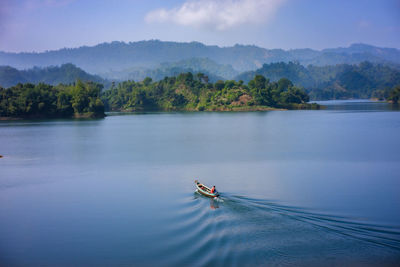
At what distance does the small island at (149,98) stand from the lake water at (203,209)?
44.5m

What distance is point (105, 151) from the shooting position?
27.1 m

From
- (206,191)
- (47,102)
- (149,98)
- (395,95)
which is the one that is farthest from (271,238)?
(395,95)

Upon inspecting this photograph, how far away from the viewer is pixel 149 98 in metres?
106

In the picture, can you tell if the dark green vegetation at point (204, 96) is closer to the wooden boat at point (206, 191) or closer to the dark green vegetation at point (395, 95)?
the dark green vegetation at point (395, 95)

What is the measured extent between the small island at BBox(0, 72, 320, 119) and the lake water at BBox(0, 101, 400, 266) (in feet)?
146

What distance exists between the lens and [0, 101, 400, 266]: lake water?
881 cm

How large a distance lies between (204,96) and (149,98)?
18596 millimetres

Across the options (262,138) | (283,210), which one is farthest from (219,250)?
(262,138)

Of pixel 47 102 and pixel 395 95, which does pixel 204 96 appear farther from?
pixel 395 95

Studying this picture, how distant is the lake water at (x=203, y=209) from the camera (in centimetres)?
881

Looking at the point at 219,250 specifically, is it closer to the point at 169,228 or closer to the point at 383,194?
the point at 169,228

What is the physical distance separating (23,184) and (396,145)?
25982mm

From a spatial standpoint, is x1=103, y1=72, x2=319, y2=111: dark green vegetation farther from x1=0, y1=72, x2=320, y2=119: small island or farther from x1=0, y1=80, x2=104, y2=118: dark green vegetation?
x1=0, y1=80, x2=104, y2=118: dark green vegetation

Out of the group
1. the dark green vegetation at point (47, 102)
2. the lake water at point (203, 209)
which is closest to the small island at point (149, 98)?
the dark green vegetation at point (47, 102)
